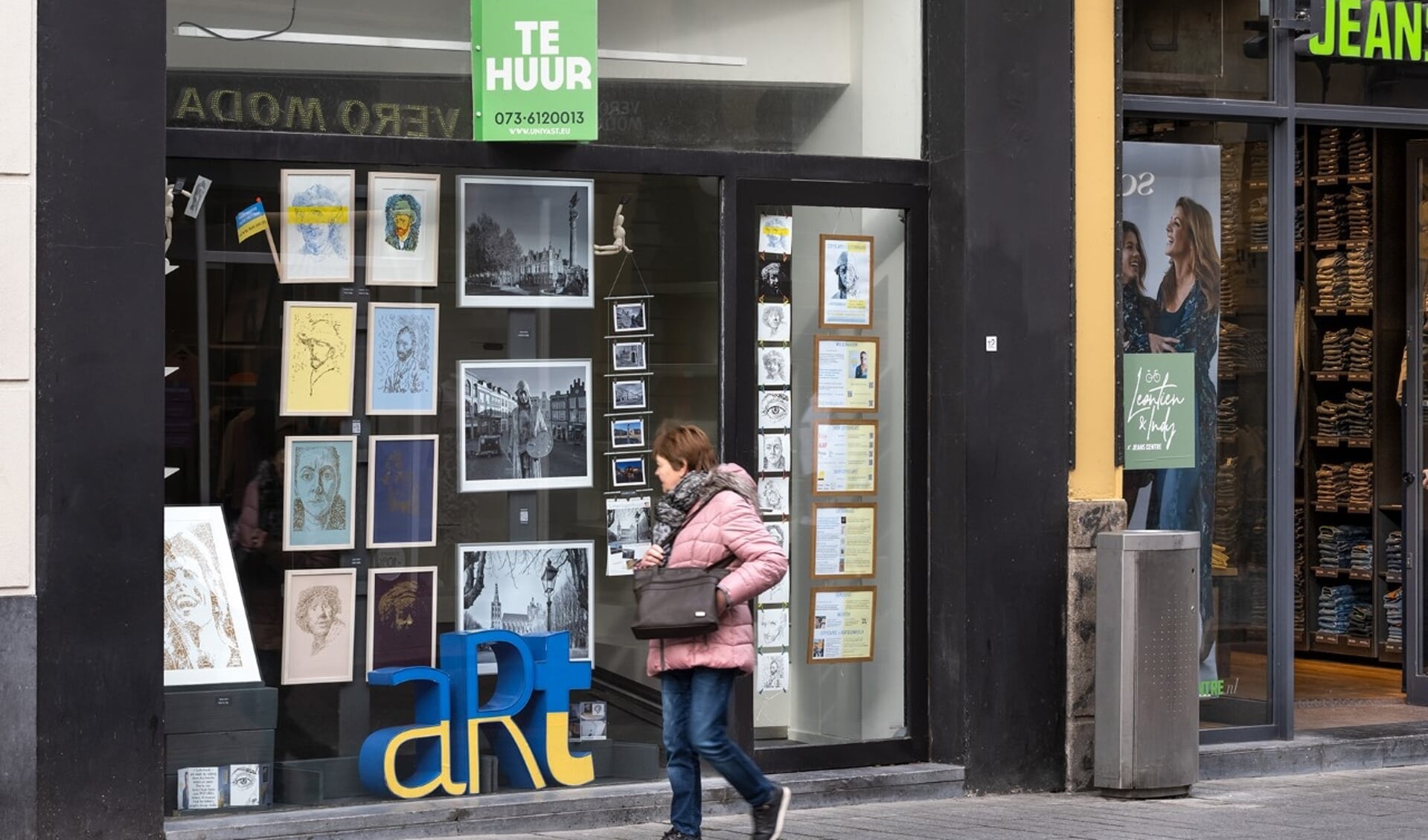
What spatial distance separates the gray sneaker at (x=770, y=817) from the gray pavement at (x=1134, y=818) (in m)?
0.51

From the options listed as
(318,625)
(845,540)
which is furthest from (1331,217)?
(318,625)

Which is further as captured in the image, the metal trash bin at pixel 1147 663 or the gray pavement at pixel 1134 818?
the metal trash bin at pixel 1147 663

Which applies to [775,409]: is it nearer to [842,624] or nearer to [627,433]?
[627,433]

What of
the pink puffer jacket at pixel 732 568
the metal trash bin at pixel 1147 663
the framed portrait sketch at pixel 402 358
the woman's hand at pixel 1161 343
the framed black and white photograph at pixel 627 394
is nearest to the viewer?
the pink puffer jacket at pixel 732 568

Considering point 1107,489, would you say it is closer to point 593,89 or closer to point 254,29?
point 593,89

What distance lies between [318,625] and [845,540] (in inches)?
95.2

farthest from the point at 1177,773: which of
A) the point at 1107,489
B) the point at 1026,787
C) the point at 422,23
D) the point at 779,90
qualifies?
the point at 422,23

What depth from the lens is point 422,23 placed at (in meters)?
7.86

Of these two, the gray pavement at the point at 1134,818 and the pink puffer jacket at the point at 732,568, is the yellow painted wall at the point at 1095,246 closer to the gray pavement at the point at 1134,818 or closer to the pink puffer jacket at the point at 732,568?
the gray pavement at the point at 1134,818

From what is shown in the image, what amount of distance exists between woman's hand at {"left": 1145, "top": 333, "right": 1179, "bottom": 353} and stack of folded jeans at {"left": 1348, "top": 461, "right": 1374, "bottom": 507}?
400cm

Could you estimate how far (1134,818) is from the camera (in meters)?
7.80

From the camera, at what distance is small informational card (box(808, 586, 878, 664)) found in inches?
339

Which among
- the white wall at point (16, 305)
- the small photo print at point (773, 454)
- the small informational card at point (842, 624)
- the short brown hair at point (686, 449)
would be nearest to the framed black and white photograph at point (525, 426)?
the small photo print at point (773, 454)

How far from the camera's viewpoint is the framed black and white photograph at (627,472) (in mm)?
8195
